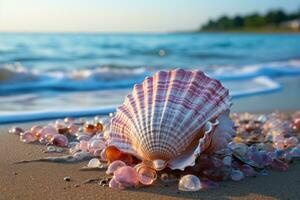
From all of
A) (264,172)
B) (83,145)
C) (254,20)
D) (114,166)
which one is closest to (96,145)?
(83,145)

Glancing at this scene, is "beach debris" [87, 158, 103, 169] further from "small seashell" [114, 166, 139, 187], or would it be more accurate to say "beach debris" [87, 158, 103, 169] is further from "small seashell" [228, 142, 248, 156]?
"small seashell" [228, 142, 248, 156]

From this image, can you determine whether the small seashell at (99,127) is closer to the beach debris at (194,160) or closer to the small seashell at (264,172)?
the beach debris at (194,160)

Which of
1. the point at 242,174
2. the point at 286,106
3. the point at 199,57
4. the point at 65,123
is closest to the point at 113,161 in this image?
the point at 242,174

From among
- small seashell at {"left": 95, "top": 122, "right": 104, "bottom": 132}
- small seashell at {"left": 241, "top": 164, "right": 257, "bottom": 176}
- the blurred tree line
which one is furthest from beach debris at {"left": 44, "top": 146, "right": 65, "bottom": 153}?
→ the blurred tree line

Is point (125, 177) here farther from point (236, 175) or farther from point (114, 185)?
point (236, 175)

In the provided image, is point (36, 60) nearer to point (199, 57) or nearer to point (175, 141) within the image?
point (199, 57)
